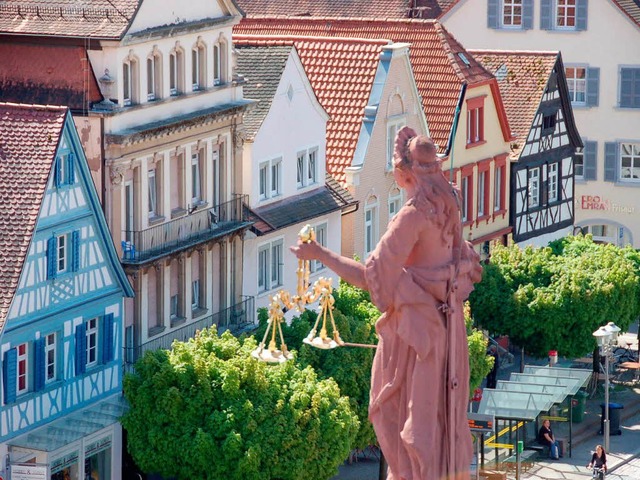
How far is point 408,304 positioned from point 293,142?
38.3 meters

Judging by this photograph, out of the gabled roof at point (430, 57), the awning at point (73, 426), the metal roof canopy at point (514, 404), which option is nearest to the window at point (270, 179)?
the metal roof canopy at point (514, 404)

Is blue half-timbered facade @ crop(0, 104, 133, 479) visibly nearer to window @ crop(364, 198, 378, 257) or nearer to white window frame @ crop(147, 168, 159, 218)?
white window frame @ crop(147, 168, 159, 218)

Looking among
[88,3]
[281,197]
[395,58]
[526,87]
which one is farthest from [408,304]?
[526,87]

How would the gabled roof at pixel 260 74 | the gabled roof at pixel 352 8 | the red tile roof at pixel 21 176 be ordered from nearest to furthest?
the red tile roof at pixel 21 176
the gabled roof at pixel 260 74
the gabled roof at pixel 352 8

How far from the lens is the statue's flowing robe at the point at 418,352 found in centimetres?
2075

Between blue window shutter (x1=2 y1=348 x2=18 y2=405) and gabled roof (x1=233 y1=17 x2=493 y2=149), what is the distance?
26.1 m

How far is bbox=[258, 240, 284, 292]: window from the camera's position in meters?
57.5

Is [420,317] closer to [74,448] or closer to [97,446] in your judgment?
[74,448]

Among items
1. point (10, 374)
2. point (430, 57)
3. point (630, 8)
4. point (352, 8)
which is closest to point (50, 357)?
point (10, 374)

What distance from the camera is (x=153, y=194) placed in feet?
168

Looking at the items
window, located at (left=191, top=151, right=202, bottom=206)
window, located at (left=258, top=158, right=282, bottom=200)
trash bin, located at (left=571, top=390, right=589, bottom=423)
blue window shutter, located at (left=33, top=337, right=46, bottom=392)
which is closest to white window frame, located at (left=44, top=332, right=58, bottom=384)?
blue window shutter, located at (left=33, top=337, right=46, bottom=392)

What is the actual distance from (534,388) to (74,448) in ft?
46.1

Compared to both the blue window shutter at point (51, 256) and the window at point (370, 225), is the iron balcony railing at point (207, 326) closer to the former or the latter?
the blue window shutter at point (51, 256)

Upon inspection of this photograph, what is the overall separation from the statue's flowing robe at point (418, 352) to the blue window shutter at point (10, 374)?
23.5 metres
